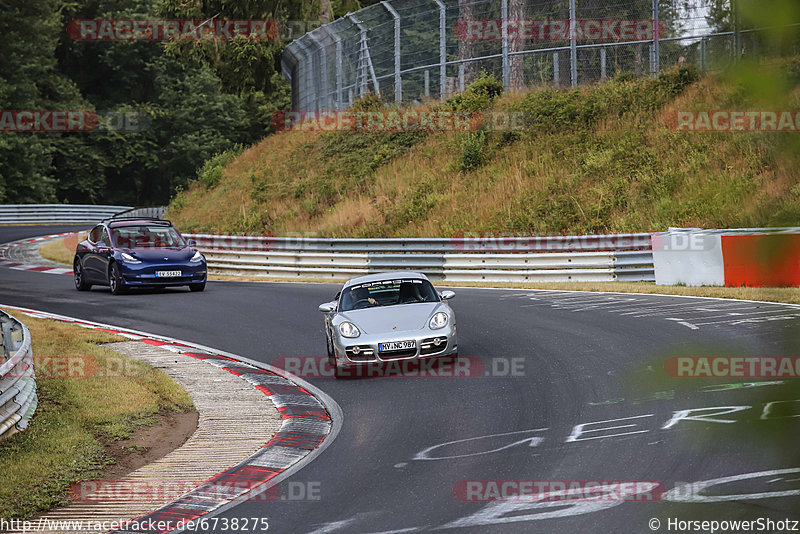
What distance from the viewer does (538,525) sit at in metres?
6.40

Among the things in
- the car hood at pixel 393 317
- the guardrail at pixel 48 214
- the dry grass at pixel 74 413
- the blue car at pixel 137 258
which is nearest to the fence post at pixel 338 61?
the blue car at pixel 137 258

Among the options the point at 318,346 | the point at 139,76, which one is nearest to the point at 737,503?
the point at 318,346

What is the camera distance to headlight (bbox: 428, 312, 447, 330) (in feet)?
42.7

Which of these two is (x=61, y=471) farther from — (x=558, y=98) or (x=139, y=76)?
(x=139, y=76)

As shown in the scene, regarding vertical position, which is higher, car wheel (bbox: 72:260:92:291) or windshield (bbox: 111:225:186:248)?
windshield (bbox: 111:225:186:248)

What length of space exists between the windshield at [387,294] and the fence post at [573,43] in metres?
16.4

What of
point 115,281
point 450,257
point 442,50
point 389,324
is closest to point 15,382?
point 389,324

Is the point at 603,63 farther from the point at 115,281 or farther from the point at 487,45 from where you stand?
the point at 115,281

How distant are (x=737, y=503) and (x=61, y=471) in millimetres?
5446

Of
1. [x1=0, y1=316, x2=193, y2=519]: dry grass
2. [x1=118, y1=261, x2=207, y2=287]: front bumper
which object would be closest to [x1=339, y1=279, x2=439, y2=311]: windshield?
[x1=0, y1=316, x2=193, y2=519]: dry grass

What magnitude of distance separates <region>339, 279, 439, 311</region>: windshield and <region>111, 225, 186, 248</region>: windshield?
10.2m

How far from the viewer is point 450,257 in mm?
25094

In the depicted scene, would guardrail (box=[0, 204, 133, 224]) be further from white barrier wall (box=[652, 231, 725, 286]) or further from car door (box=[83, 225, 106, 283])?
white barrier wall (box=[652, 231, 725, 286])

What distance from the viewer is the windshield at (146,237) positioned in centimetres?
2325
